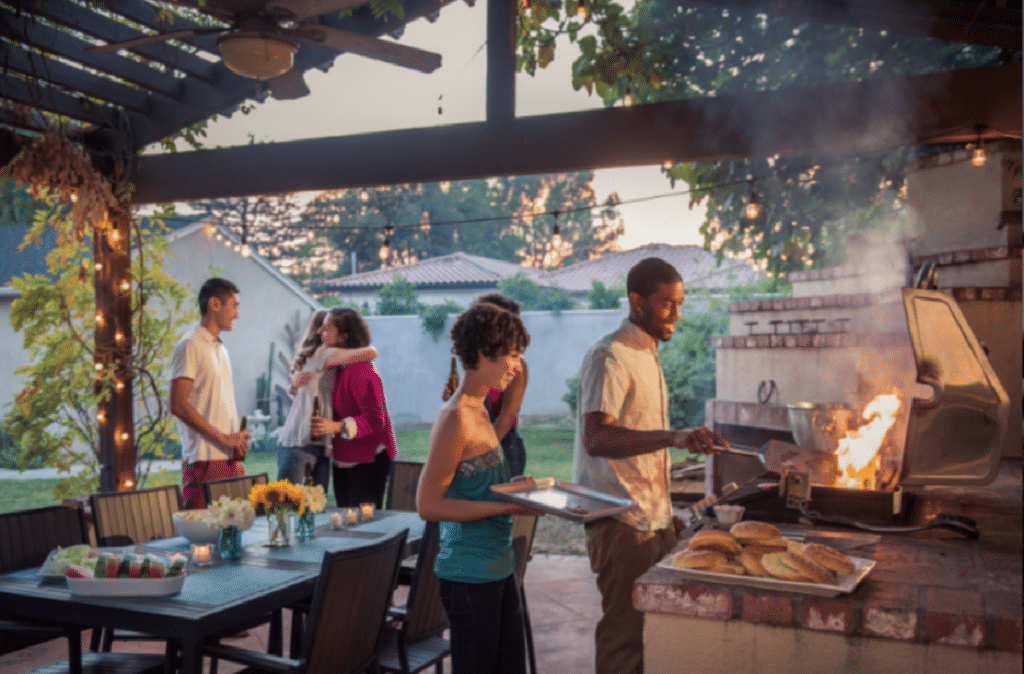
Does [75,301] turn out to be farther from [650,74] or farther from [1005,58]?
[1005,58]

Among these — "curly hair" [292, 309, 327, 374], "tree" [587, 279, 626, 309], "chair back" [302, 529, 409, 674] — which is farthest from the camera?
"tree" [587, 279, 626, 309]

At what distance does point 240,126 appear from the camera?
20.8ft

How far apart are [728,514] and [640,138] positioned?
8.91ft

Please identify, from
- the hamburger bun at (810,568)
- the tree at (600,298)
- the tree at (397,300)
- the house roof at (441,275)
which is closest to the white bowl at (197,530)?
the hamburger bun at (810,568)

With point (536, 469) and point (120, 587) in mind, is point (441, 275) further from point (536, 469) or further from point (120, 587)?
point (120, 587)

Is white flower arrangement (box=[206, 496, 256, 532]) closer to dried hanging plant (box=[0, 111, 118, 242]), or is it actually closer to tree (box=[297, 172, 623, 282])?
dried hanging plant (box=[0, 111, 118, 242])

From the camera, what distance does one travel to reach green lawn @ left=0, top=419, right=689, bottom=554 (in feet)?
22.6

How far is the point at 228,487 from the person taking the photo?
169 inches

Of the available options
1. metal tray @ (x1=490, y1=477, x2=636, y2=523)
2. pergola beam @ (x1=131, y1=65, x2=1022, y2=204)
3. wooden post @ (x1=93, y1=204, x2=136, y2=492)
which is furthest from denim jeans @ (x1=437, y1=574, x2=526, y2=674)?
wooden post @ (x1=93, y1=204, x2=136, y2=492)

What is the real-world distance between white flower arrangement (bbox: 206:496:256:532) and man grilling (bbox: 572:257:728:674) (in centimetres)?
135

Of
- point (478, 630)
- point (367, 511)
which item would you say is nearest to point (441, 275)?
point (367, 511)

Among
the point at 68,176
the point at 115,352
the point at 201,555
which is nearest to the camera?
the point at 201,555

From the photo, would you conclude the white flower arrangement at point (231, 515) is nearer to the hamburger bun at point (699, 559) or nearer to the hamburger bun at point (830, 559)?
the hamburger bun at point (699, 559)

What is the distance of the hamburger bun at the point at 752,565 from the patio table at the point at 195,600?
156 cm
